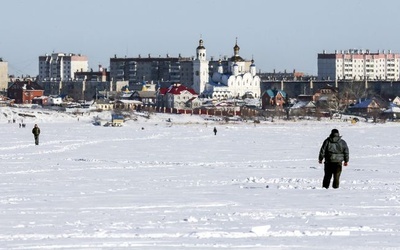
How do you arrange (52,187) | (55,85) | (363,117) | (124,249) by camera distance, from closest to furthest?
(124,249) < (52,187) < (363,117) < (55,85)

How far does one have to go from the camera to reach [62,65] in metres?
195

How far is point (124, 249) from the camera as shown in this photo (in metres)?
8.94

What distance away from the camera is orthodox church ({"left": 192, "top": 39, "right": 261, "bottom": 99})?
452ft

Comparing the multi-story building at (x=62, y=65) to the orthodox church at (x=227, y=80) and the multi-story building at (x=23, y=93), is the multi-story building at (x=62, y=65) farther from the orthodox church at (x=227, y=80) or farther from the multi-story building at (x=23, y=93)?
the multi-story building at (x=23, y=93)

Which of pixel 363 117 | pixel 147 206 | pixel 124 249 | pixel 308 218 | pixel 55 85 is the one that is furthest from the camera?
pixel 55 85

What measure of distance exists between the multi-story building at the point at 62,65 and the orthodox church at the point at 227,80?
50.0 m

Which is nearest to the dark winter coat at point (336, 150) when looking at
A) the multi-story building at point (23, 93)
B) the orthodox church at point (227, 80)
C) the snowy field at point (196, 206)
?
the snowy field at point (196, 206)

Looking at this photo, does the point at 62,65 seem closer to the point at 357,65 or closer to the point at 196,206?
the point at 357,65

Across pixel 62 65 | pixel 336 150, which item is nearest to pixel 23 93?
pixel 62 65

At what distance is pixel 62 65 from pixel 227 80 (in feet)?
206

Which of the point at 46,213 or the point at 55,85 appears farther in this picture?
the point at 55,85

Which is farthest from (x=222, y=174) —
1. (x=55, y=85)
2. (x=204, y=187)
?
(x=55, y=85)

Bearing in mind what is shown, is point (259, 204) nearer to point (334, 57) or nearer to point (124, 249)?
point (124, 249)

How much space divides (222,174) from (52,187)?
4264 mm
